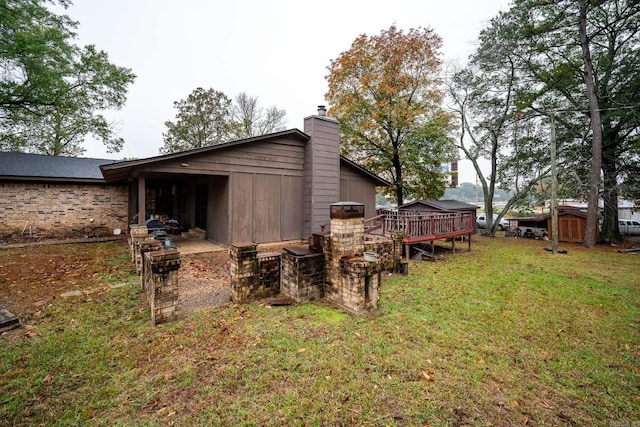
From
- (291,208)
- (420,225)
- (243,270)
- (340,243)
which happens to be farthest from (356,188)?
(243,270)

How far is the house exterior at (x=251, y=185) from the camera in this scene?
808cm

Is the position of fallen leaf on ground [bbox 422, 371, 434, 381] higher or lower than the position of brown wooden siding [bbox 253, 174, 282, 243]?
lower

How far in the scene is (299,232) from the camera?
32.6 feet

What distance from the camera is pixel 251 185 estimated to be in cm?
887

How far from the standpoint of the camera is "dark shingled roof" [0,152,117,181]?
32.3 ft

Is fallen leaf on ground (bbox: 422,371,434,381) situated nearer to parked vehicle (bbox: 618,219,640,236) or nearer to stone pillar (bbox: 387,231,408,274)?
stone pillar (bbox: 387,231,408,274)

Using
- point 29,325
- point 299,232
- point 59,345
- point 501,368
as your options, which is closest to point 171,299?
point 59,345

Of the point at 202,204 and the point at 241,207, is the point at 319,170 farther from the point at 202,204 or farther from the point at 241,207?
the point at 202,204

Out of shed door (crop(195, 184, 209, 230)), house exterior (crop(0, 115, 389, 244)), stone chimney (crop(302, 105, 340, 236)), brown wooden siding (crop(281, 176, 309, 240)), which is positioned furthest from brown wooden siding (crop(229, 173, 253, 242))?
shed door (crop(195, 184, 209, 230))

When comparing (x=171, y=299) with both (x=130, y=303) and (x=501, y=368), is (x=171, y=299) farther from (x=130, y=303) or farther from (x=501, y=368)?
(x=501, y=368)

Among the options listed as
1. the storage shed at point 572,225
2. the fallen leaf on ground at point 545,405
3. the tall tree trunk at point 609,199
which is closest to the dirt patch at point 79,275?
the fallen leaf on ground at point 545,405

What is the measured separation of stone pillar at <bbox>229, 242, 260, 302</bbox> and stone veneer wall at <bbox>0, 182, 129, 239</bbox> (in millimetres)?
10678

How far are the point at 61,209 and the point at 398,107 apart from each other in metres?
16.7

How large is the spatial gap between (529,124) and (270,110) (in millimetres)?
A: 20028
